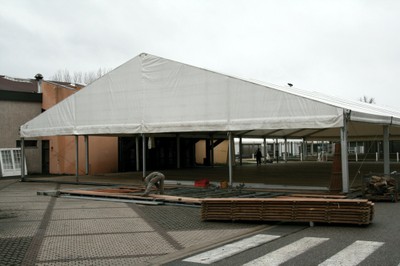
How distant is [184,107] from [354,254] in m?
12.4

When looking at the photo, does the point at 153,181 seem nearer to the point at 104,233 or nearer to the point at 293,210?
the point at 104,233

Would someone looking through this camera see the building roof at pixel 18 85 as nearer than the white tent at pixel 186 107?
No

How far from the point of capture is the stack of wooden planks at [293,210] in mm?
10188

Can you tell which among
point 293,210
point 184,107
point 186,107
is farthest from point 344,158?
point 184,107

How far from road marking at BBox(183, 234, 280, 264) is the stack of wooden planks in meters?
1.41

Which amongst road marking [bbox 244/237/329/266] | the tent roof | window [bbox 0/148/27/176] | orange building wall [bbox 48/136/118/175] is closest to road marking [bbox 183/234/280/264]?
road marking [bbox 244/237/329/266]

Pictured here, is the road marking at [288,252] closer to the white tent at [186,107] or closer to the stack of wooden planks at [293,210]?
the stack of wooden planks at [293,210]

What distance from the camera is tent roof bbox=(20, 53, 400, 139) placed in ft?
52.8

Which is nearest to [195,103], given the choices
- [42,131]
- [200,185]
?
[200,185]

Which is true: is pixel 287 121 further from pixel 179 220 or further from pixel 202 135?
pixel 202 135

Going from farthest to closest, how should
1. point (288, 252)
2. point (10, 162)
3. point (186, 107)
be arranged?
point (10, 162)
point (186, 107)
point (288, 252)

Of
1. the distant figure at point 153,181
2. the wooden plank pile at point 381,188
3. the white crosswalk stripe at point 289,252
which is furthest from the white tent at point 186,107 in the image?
the white crosswalk stripe at point 289,252

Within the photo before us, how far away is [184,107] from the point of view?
1917cm

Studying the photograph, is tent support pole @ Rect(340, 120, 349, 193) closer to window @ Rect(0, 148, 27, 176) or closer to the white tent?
the white tent
